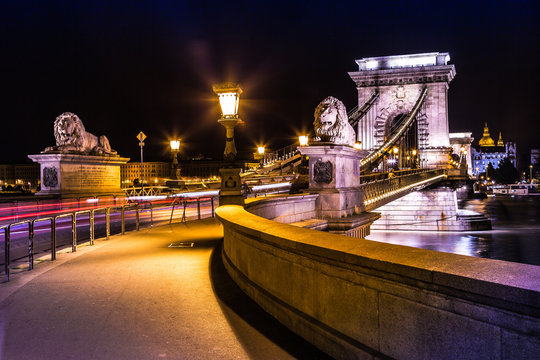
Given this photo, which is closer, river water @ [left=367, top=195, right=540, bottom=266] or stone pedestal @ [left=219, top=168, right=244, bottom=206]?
stone pedestal @ [left=219, top=168, right=244, bottom=206]

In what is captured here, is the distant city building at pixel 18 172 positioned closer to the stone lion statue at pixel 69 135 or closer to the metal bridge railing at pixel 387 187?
the metal bridge railing at pixel 387 187

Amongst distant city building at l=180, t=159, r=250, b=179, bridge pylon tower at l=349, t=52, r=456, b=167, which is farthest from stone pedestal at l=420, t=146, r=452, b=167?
A: distant city building at l=180, t=159, r=250, b=179

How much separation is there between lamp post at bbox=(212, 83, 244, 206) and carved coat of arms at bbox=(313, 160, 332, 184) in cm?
353

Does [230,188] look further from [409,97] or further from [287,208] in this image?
[409,97]

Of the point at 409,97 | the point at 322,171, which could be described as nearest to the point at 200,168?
the point at 409,97

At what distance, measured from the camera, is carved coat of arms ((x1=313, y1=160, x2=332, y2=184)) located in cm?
1404

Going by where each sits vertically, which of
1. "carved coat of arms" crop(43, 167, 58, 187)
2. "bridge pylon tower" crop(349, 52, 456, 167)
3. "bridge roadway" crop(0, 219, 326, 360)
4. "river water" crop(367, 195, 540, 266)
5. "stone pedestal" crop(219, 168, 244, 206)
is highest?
"bridge pylon tower" crop(349, 52, 456, 167)

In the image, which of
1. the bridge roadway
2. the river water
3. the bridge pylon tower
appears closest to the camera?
the bridge roadway

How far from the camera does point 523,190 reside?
4464 inches

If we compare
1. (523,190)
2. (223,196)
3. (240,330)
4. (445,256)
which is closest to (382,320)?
(445,256)

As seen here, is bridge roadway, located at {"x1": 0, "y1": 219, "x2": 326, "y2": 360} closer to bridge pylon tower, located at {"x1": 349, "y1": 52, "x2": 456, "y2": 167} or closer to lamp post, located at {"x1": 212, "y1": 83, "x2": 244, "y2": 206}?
lamp post, located at {"x1": 212, "y1": 83, "x2": 244, "y2": 206}

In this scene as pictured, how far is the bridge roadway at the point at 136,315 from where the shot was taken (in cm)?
432

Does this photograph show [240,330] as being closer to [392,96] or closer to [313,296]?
[313,296]

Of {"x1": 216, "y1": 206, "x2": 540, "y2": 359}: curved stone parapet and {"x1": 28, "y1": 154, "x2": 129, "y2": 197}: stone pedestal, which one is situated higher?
{"x1": 28, "y1": 154, "x2": 129, "y2": 197}: stone pedestal
